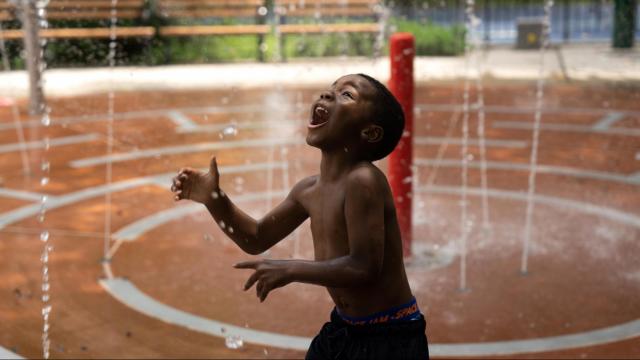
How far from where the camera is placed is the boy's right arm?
9.49ft

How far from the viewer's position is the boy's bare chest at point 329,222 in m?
2.77

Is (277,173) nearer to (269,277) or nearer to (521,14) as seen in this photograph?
(269,277)

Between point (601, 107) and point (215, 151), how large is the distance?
209 inches

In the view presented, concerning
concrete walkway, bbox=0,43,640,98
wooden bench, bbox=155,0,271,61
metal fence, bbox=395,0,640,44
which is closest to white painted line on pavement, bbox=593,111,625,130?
concrete walkway, bbox=0,43,640,98

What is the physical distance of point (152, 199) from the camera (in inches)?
328

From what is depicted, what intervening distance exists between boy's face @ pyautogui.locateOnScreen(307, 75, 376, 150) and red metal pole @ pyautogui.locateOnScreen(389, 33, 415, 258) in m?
3.47

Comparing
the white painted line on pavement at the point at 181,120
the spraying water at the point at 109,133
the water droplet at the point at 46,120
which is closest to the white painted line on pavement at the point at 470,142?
the white painted line on pavement at the point at 181,120

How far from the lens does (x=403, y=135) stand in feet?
21.2

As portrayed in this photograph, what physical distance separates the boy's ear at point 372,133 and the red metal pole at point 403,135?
3459 millimetres

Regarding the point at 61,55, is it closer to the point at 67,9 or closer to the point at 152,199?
the point at 67,9

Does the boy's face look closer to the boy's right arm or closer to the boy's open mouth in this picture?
the boy's open mouth

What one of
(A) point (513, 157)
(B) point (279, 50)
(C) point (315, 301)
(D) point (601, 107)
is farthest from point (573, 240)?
(B) point (279, 50)

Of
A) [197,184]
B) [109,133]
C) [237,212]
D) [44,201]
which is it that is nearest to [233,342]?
[237,212]

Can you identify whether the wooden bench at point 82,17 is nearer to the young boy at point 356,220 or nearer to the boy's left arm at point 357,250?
the young boy at point 356,220
